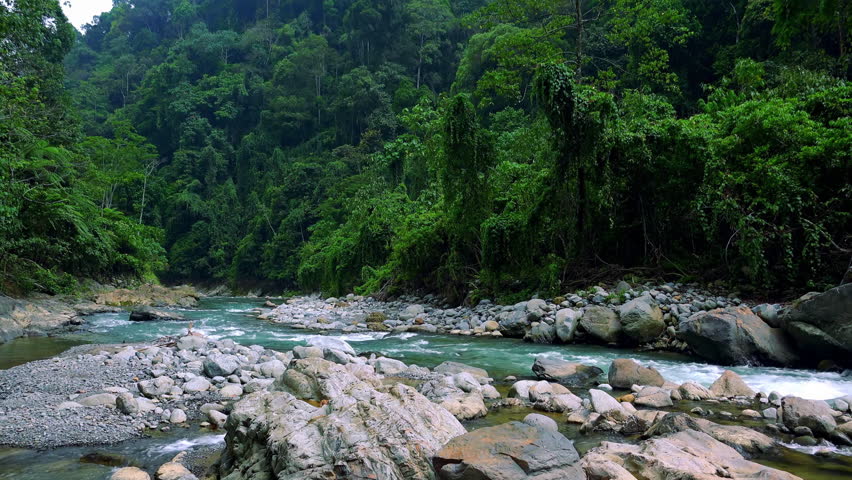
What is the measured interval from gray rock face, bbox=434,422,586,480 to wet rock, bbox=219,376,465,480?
0.18 metres

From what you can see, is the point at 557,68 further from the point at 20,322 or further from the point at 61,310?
the point at 61,310

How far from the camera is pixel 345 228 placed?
2986cm

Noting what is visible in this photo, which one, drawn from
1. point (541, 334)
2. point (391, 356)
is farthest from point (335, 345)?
point (541, 334)

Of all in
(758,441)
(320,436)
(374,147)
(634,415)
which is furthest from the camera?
(374,147)

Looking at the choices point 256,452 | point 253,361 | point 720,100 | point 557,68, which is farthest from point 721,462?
point 720,100

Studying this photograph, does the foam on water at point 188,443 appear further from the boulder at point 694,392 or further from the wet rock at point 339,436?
the boulder at point 694,392

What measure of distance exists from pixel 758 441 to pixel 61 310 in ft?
53.9

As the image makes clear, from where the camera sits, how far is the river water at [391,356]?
3.69m

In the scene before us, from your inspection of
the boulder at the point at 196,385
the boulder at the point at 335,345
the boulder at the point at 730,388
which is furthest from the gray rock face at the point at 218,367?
the boulder at the point at 730,388

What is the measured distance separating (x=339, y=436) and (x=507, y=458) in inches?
39.9

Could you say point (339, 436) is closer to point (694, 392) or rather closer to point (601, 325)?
point (694, 392)

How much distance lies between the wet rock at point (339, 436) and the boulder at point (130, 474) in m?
0.51

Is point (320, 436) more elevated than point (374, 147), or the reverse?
point (374, 147)

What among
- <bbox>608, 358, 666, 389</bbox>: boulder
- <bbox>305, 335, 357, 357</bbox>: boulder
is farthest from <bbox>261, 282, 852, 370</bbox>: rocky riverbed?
<bbox>305, 335, 357, 357</bbox>: boulder
